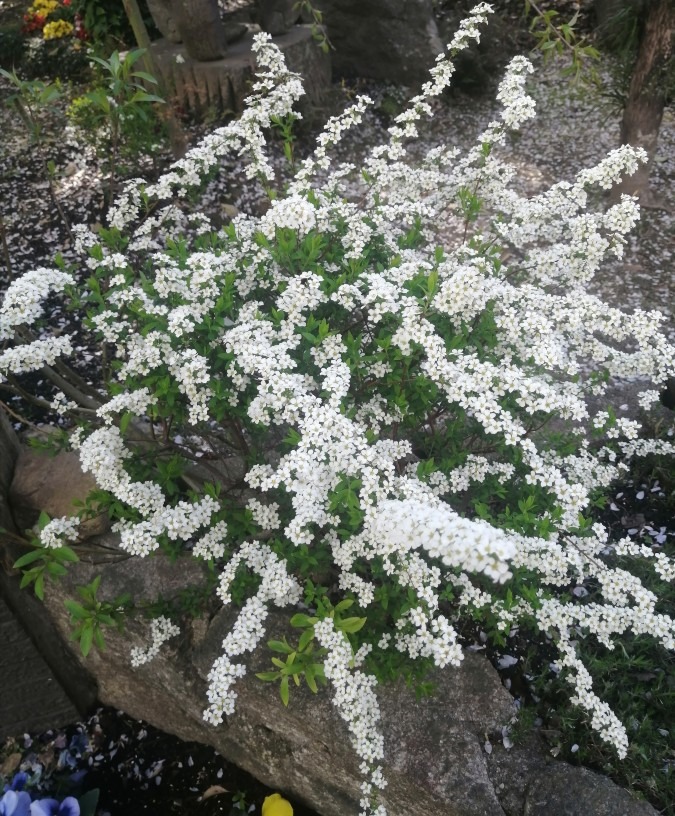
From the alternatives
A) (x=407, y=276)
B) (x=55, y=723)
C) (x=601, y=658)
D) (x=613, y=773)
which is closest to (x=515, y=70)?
(x=407, y=276)

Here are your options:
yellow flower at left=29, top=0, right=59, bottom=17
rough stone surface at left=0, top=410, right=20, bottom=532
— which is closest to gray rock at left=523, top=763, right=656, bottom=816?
rough stone surface at left=0, top=410, right=20, bottom=532

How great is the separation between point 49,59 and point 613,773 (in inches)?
326

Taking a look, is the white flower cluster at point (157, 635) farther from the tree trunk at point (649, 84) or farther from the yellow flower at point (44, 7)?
the yellow flower at point (44, 7)

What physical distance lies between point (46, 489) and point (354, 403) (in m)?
1.62

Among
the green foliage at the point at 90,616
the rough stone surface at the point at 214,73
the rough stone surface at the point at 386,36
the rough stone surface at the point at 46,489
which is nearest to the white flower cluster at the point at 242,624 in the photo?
the green foliage at the point at 90,616

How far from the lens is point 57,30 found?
768 centimetres

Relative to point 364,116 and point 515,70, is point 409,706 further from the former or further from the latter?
point 364,116

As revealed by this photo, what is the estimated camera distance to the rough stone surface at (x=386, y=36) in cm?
733

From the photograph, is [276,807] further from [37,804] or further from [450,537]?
[450,537]

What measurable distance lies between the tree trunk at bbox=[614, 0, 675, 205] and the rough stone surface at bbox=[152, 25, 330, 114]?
2.76 meters

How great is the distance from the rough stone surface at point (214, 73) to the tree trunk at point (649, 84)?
2.76 metres

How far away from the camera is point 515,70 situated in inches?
117

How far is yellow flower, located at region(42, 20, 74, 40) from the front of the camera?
25.1ft

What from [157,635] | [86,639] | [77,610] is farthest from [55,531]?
[157,635]
